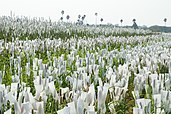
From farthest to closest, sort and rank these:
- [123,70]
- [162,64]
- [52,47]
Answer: [52,47] → [162,64] → [123,70]

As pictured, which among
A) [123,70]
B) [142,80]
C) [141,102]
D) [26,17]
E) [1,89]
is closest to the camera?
[141,102]

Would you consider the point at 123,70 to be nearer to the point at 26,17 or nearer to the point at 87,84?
the point at 87,84

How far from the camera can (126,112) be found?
5.09 metres

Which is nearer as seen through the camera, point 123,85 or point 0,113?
point 0,113

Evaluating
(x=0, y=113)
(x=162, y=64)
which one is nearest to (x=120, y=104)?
(x=0, y=113)

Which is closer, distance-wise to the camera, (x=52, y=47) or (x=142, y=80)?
(x=142, y=80)

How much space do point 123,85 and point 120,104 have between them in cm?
45

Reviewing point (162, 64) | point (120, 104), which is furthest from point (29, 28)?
point (120, 104)

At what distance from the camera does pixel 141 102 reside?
338 centimetres

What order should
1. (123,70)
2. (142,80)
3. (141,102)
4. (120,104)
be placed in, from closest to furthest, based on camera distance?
(141,102) < (120,104) < (142,80) < (123,70)

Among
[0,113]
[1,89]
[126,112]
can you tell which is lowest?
[126,112]

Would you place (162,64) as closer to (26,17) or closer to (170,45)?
(170,45)

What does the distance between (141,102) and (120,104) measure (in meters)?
1.30

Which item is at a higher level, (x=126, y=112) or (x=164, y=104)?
(x=164, y=104)
